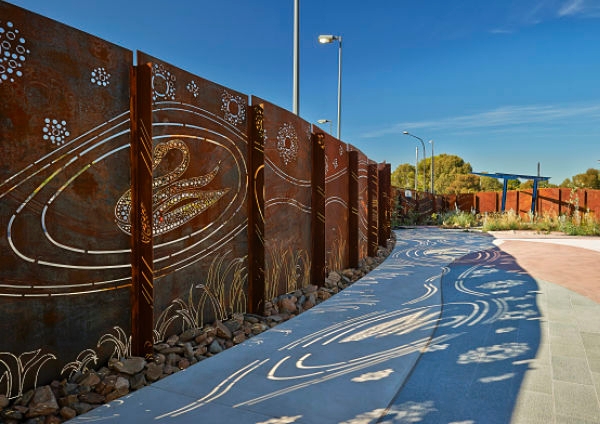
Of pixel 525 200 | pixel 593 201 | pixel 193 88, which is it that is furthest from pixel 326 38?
pixel 525 200

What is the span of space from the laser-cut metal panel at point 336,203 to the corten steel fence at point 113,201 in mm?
2348

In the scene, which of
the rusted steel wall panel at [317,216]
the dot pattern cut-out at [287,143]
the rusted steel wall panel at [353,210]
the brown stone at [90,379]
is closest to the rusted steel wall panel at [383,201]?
the rusted steel wall panel at [353,210]

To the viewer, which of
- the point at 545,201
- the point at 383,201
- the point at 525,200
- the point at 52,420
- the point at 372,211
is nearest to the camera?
the point at 52,420

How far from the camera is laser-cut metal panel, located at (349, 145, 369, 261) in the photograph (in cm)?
968

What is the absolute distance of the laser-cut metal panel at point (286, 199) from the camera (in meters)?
5.57

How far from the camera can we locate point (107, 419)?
2.72m

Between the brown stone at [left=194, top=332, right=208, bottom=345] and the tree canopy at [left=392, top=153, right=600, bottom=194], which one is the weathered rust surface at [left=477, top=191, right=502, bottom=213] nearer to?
the tree canopy at [left=392, top=153, right=600, bottom=194]

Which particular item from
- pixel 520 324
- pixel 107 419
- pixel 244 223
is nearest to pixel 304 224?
pixel 244 223

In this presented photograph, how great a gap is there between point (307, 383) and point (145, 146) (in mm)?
2561

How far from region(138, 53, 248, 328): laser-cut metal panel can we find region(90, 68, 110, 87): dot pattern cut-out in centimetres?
43

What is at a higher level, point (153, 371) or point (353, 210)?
point (353, 210)

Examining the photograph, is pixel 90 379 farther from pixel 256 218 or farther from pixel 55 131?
pixel 256 218

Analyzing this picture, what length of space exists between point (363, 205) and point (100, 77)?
7774mm

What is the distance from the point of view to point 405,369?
357 cm
